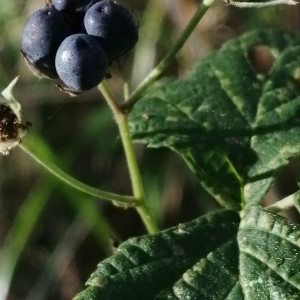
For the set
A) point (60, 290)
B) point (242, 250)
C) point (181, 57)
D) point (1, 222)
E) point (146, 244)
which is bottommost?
point (60, 290)

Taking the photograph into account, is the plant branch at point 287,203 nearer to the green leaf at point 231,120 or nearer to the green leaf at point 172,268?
the green leaf at point 231,120

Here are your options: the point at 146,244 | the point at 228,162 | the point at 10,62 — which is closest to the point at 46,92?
the point at 10,62

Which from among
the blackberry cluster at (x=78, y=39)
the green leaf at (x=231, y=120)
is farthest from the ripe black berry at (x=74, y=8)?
the green leaf at (x=231, y=120)

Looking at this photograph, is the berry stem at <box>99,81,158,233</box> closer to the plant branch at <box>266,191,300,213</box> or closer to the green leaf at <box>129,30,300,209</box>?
the green leaf at <box>129,30,300,209</box>

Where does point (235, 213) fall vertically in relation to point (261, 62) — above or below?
above

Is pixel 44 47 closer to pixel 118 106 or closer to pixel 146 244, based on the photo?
pixel 118 106

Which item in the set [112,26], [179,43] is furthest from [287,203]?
[112,26]

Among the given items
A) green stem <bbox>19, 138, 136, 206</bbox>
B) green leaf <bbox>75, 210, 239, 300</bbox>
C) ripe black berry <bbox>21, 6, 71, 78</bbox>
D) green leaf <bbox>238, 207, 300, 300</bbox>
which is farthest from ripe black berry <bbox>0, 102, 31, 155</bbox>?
green leaf <bbox>238, 207, 300, 300</bbox>
